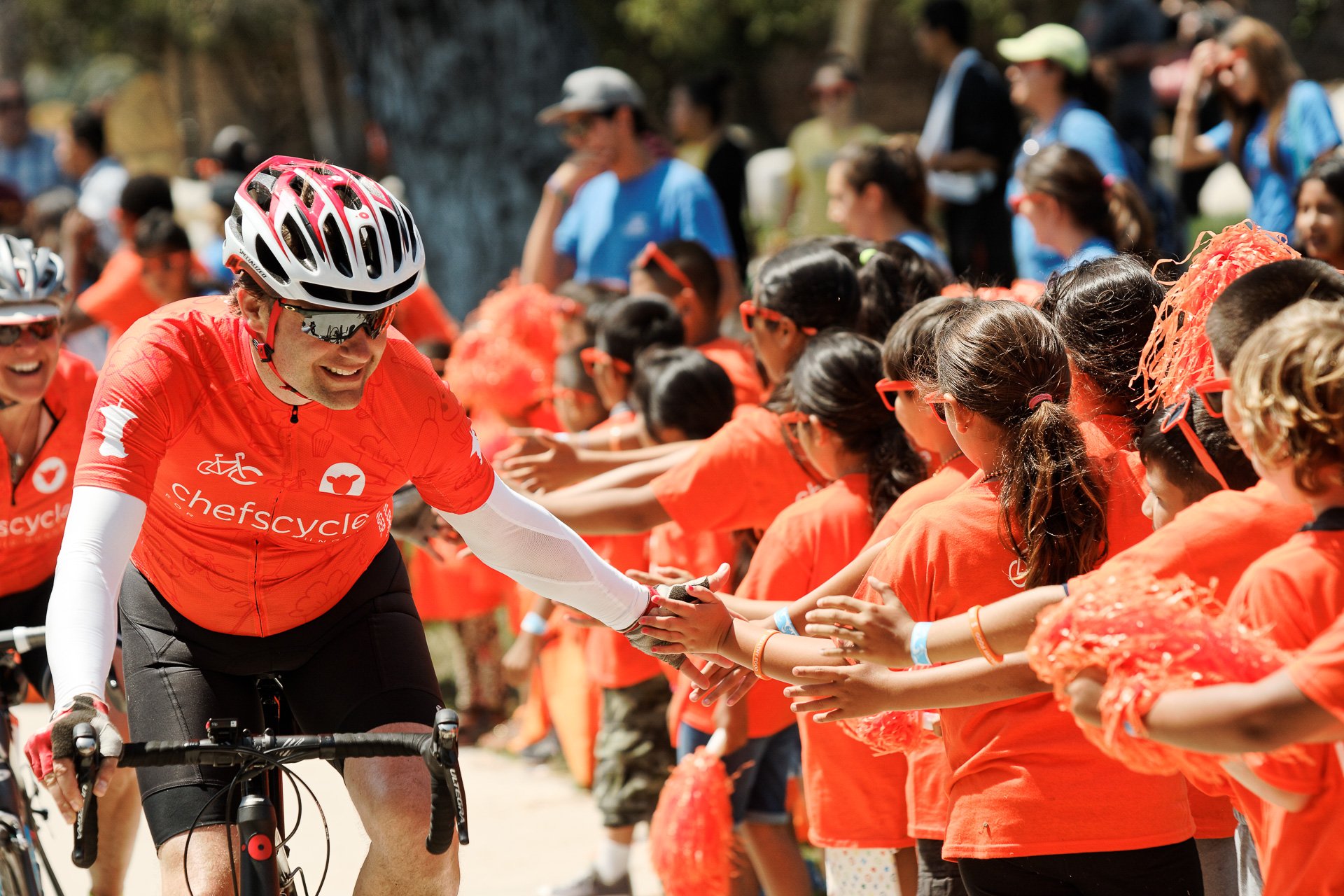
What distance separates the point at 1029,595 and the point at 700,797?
1.82m

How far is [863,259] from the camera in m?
5.30

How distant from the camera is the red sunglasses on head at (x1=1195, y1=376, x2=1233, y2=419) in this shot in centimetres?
272

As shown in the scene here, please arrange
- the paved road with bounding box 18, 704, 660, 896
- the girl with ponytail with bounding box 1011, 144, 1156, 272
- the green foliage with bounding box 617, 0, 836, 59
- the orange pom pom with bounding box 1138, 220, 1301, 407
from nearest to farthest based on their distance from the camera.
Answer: the orange pom pom with bounding box 1138, 220, 1301, 407 < the girl with ponytail with bounding box 1011, 144, 1156, 272 < the paved road with bounding box 18, 704, 660, 896 < the green foliage with bounding box 617, 0, 836, 59

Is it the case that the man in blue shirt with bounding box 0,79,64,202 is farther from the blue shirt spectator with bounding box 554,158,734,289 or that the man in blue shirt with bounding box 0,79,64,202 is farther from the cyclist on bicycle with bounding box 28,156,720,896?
the cyclist on bicycle with bounding box 28,156,720,896

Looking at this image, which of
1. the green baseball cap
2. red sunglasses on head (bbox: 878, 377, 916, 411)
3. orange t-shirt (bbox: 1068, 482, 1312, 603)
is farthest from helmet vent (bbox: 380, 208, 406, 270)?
the green baseball cap

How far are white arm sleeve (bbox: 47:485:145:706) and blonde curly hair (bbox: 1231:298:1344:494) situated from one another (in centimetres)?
213

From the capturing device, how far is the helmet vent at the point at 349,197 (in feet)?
11.0

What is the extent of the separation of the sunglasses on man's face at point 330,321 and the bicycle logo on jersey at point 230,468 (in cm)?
36

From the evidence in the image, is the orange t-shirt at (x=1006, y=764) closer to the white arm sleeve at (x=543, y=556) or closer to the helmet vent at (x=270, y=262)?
the white arm sleeve at (x=543, y=556)

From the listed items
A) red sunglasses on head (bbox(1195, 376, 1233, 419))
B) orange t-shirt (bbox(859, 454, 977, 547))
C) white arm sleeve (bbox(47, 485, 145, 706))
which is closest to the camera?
red sunglasses on head (bbox(1195, 376, 1233, 419))

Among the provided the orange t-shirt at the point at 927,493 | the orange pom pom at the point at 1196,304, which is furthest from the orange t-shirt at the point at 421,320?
the orange pom pom at the point at 1196,304

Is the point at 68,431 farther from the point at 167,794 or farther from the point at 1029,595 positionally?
the point at 1029,595

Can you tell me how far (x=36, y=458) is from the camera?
4.62m

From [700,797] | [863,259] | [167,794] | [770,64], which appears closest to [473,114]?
[863,259]
